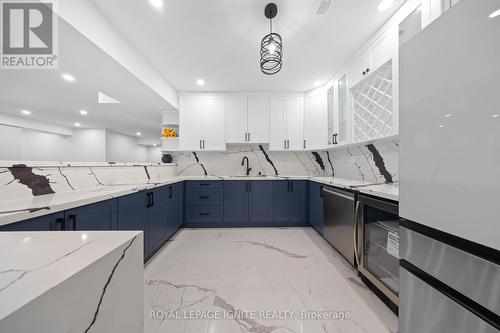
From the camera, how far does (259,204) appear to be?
325cm

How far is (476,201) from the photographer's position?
67 cm

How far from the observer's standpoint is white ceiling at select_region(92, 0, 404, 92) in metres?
1.66

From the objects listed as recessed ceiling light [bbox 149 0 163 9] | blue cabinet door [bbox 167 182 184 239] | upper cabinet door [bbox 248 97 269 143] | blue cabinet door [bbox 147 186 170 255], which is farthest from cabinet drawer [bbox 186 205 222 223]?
recessed ceiling light [bbox 149 0 163 9]

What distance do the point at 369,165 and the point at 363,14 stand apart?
5.54 feet

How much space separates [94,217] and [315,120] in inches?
129

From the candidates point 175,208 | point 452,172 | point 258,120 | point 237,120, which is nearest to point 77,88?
point 175,208

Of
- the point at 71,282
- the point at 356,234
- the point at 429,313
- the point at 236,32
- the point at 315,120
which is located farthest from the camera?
the point at 315,120

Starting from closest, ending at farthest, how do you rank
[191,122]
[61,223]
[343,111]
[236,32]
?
[61,223] → [236,32] → [343,111] → [191,122]

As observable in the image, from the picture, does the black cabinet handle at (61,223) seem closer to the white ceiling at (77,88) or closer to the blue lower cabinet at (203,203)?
the white ceiling at (77,88)

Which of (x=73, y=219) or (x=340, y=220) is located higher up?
(x=73, y=219)

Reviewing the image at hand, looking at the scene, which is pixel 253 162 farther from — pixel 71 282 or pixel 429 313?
pixel 71 282

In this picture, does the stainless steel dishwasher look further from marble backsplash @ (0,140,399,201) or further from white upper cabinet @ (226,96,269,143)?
white upper cabinet @ (226,96,269,143)

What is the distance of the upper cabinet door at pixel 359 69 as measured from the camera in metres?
2.11

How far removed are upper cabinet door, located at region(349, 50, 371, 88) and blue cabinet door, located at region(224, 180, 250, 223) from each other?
2103mm
